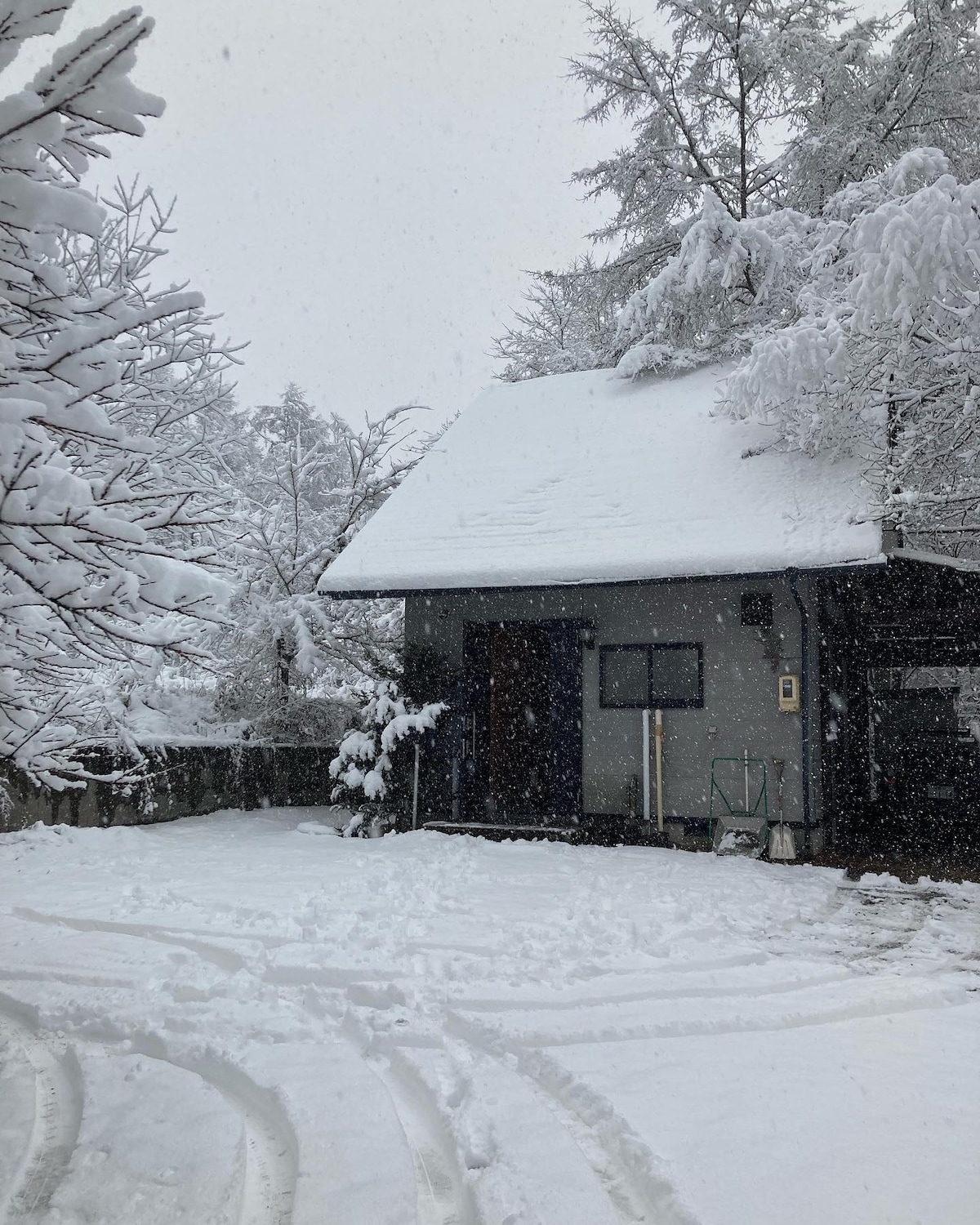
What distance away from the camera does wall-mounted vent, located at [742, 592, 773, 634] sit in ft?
30.7

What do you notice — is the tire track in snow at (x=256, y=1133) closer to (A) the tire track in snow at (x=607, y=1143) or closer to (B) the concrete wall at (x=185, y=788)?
(A) the tire track in snow at (x=607, y=1143)

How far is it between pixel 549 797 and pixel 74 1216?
26.1ft

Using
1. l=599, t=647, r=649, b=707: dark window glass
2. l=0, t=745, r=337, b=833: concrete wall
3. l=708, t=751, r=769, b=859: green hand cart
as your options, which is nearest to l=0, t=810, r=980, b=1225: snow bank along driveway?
l=708, t=751, r=769, b=859: green hand cart

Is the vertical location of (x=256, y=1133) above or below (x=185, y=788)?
below

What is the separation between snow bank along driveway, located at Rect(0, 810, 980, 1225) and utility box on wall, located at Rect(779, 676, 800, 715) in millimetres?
2615

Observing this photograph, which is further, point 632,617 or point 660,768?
point 632,617

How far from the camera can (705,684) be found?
970 cm

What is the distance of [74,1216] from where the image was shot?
2605 mm

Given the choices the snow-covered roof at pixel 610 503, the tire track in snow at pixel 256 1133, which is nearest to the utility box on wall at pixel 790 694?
the snow-covered roof at pixel 610 503

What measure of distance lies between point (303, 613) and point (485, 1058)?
9541 mm

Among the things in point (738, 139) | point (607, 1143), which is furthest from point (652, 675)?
point (738, 139)

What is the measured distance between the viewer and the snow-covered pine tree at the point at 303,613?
1271cm

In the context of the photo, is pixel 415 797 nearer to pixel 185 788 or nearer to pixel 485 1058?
pixel 185 788

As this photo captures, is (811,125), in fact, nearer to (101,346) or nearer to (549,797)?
(549,797)
